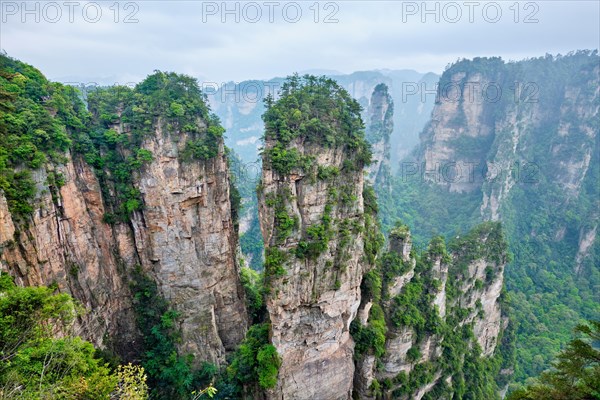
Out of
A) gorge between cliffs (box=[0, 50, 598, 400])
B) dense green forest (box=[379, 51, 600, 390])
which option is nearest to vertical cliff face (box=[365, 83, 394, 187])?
dense green forest (box=[379, 51, 600, 390])

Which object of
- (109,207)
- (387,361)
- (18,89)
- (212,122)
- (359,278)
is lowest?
(387,361)

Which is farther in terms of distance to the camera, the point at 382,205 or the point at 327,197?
the point at 382,205

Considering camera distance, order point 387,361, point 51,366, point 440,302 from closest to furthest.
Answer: point 51,366 < point 387,361 < point 440,302

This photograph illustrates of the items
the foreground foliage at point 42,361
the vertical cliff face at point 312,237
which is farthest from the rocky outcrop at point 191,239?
the foreground foliage at point 42,361

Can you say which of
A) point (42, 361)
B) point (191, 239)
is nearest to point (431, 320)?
point (191, 239)

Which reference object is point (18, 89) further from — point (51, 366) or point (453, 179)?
point (453, 179)

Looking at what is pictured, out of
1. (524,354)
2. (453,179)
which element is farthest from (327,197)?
(453,179)

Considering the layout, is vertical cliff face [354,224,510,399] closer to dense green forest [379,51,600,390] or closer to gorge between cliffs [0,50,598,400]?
gorge between cliffs [0,50,598,400]
